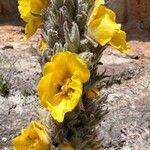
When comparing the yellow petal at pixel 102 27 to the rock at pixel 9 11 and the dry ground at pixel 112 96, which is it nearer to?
the dry ground at pixel 112 96

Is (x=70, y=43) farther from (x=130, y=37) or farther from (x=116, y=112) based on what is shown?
(x=130, y=37)

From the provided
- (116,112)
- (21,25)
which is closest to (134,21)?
(21,25)

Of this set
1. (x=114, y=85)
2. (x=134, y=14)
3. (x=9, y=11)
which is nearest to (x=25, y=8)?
(x=114, y=85)

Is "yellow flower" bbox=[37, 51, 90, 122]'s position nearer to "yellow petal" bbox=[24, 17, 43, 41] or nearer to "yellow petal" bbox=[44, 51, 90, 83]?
"yellow petal" bbox=[44, 51, 90, 83]

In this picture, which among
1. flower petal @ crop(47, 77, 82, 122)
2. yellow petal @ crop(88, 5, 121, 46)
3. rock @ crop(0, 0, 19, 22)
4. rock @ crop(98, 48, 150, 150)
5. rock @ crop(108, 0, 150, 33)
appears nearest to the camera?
flower petal @ crop(47, 77, 82, 122)

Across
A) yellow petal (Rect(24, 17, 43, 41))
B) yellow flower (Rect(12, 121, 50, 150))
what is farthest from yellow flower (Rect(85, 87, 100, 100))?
yellow petal (Rect(24, 17, 43, 41))

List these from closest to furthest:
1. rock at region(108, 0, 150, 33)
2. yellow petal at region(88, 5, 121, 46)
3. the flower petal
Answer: the flower petal, yellow petal at region(88, 5, 121, 46), rock at region(108, 0, 150, 33)

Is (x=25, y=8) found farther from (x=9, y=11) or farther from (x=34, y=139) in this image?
(x=9, y=11)
